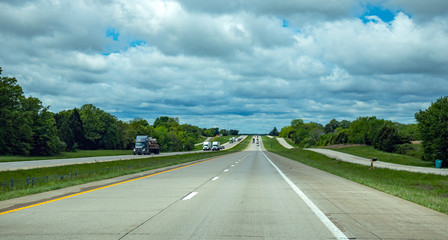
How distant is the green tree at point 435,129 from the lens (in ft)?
151

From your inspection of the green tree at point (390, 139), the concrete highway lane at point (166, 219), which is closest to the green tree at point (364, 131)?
the green tree at point (390, 139)

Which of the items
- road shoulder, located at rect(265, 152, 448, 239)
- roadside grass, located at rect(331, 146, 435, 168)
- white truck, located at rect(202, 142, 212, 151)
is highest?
white truck, located at rect(202, 142, 212, 151)

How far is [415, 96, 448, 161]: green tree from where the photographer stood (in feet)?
151

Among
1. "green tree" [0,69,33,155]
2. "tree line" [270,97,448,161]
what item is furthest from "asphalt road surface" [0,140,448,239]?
"green tree" [0,69,33,155]

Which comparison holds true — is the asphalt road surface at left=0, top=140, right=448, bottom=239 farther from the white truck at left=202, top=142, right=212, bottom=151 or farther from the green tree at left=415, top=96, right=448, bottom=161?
the white truck at left=202, top=142, right=212, bottom=151

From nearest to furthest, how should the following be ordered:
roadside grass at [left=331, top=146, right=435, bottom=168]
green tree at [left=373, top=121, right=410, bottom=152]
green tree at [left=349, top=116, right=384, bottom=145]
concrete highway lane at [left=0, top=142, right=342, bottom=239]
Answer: concrete highway lane at [left=0, top=142, right=342, bottom=239]
roadside grass at [left=331, top=146, right=435, bottom=168]
green tree at [left=373, top=121, right=410, bottom=152]
green tree at [left=349, top=116, right=384, bottom=145]

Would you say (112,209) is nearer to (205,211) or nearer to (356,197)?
(205,211)

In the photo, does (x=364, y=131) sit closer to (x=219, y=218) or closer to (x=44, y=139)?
(x=44, y=139)

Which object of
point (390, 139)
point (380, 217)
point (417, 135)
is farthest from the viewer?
point (390, 139)

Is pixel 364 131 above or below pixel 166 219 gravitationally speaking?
above

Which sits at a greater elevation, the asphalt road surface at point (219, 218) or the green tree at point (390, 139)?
the green tree at point (390, 139)

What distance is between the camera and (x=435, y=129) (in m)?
47.1

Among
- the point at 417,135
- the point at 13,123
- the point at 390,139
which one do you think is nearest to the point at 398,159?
the point at 417,135

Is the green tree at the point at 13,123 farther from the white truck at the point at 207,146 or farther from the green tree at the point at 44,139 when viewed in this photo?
the white truck at the point at 207,146
